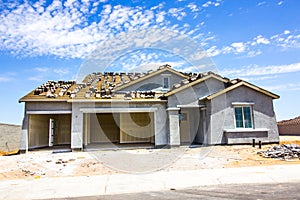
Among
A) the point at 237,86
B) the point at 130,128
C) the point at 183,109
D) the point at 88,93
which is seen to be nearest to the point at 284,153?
the point at 237,86

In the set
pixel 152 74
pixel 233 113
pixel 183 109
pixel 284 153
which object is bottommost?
pixel 284 153

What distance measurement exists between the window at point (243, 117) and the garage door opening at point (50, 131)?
11.9 m

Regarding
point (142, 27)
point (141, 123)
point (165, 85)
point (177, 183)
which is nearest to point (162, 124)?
point (141, 123)

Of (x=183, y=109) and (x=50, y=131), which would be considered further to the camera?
(x=50, y=131)

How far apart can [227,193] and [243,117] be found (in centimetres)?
1040

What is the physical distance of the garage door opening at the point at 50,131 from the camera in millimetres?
16141

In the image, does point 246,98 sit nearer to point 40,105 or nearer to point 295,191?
point 295,191

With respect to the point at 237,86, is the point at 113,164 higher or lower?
lower

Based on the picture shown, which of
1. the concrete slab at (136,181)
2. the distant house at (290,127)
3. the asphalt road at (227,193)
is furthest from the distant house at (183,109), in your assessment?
the distant house at (290,127)

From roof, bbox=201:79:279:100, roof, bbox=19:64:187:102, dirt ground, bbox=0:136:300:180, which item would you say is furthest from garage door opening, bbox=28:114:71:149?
roof, bbox=201:79:279:100

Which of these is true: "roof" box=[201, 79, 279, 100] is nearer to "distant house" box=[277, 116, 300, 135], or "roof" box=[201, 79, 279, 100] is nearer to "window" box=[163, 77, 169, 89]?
"window" box=[163, 77, 169, 89]

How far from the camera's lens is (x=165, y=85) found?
19609mm

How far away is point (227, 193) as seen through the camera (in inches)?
233

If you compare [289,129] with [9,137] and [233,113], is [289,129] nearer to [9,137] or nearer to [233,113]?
[233,113]
